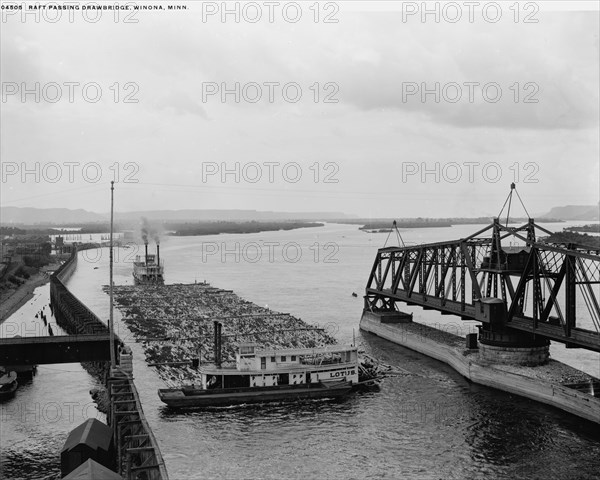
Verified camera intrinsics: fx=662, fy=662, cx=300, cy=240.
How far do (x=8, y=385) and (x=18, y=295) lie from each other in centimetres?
6805

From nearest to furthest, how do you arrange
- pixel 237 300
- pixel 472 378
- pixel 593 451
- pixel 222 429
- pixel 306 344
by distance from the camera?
pixel 593 451 < pixel 222 429 < pixel 472 378 < pixel 306 344 < pixel 237 300

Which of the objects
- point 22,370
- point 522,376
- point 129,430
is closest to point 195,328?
point 22,370

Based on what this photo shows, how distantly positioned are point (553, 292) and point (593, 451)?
49.6 feet

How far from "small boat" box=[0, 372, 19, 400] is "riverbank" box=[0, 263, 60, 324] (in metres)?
38.6

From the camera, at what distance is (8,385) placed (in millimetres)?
46438

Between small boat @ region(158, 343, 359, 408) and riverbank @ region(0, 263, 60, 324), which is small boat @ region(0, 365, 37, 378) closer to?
small boat @ region(158, 343, 359, 408)

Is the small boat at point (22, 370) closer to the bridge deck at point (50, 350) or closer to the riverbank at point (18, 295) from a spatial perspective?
the bridge deck at point (50, 350)

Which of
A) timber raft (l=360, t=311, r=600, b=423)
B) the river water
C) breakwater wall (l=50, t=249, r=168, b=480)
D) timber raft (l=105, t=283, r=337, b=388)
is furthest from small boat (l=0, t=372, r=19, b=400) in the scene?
timber raft (l=360, t=311, r=600, b=423)

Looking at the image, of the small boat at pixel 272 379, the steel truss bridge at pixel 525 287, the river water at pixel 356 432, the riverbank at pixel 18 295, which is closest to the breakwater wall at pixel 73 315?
the river water at pixel 356 432

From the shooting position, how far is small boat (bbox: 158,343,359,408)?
143 ft

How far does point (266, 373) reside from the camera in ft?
152

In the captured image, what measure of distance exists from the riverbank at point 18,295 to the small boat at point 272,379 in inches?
1949

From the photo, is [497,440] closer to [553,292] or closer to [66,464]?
[553,292]

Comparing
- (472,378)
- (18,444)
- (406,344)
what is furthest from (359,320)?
(18,444)
